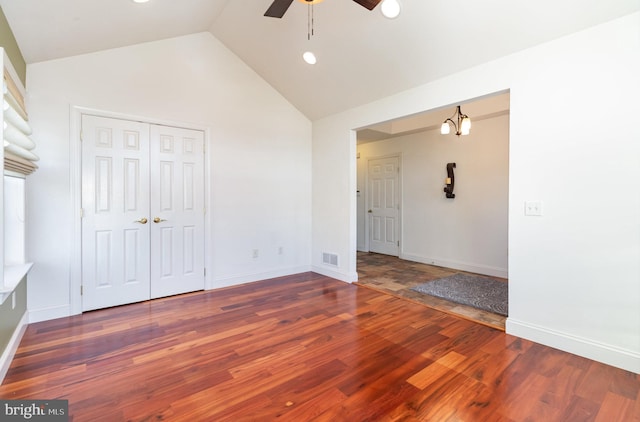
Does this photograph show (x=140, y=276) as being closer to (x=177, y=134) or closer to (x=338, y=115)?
(x=177, y=134)

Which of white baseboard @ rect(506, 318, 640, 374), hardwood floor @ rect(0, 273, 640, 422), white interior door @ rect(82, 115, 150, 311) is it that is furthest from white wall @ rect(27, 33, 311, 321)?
white baseboard @ rect(506, 318, 640, 374)

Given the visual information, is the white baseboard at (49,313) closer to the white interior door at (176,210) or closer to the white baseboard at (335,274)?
the white interior door at (176,210)

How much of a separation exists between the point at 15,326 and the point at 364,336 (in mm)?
2908

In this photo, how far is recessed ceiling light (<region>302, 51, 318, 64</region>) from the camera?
3.55 m

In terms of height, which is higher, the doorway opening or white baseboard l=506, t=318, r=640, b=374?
the doorway opening

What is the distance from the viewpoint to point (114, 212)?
3.33 m

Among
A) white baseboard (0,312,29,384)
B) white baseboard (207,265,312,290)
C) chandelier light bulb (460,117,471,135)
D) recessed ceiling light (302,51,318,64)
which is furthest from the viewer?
white baseboard (207,265,312,290)

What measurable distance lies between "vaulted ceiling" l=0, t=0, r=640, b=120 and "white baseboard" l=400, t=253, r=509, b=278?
314 cm

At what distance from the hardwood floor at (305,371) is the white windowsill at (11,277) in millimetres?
613

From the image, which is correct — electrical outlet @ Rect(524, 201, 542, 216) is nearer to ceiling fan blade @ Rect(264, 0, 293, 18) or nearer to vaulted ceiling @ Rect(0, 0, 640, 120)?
vaulted ceiling @ Rect(0, 0, 640, 120)

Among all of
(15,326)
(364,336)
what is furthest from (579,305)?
(15,326)

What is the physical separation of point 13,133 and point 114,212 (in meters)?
1.32

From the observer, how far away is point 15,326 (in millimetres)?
2457

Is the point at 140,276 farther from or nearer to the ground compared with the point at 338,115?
nearer to the ground
